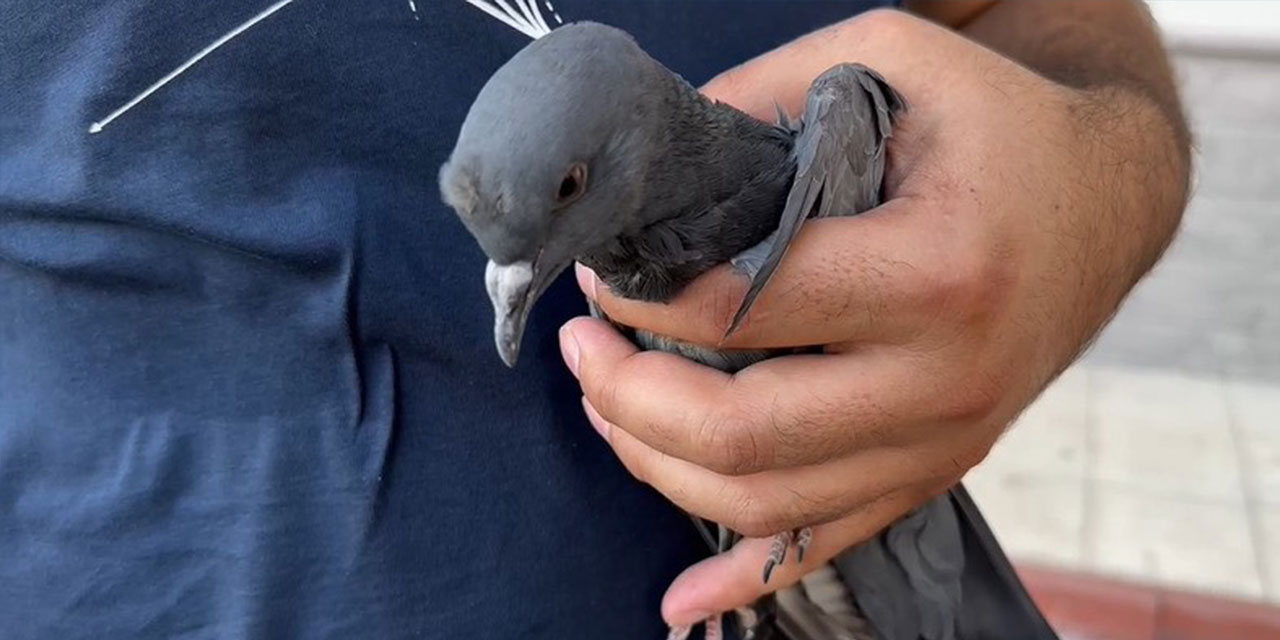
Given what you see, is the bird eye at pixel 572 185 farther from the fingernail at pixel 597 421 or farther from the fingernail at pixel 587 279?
the fingernail at pixel 597 421

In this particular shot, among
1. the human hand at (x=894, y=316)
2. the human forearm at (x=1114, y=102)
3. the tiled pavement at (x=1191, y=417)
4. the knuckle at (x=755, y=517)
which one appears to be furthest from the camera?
the tiled pavement at (x=1191, y=417)

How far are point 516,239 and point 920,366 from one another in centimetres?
44

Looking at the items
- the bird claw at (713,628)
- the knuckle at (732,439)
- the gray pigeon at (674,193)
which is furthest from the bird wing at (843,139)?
the bird claw at (713,628)

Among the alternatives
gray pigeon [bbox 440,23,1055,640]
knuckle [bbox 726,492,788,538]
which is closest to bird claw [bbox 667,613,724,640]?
gray pigeon [bbox 440,23,1055,640]

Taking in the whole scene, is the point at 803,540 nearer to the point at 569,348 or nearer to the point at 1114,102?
the point at 569,348

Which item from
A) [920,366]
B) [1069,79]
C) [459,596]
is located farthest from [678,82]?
[1069,79]

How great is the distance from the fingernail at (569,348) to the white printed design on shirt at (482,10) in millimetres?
329

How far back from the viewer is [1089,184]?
1327 millimetres

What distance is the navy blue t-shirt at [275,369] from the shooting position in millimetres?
1216

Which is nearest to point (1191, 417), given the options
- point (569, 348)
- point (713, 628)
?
point (713, 628)

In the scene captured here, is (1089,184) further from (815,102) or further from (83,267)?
(83,267)

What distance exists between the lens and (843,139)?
121cm

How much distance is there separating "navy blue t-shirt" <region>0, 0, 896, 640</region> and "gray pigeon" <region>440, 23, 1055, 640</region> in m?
0.25

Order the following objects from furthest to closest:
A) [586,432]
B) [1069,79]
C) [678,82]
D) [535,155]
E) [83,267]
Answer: [1069,79], [586,432], [83,267], [678,82], [535,155]
